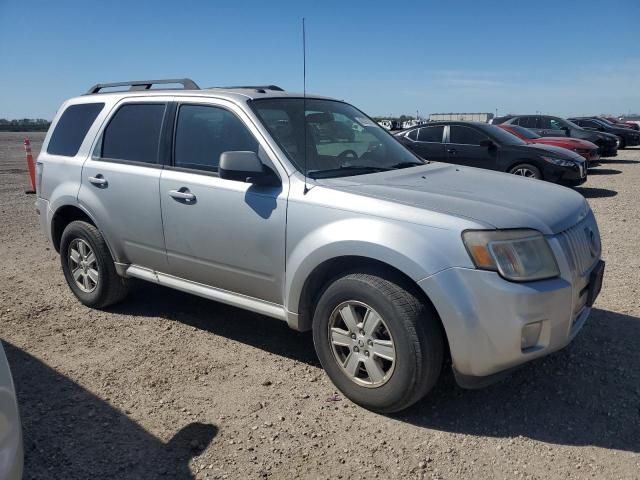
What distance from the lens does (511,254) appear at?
281 centimetres

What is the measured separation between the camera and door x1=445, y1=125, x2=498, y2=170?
11.3 metres

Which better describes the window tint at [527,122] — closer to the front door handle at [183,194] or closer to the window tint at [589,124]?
the window tint at [589,124]

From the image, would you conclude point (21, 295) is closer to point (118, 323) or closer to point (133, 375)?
point (118, 323)

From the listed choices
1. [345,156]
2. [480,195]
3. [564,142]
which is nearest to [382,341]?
[480,195]

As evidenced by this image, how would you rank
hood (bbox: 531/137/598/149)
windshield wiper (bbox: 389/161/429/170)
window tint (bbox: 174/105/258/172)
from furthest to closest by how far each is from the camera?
hood (bbox: 531/137/598/149) → windshield wiper (bbox: 389/161/429/170) → window tint (bbox: 174/105/258/172)

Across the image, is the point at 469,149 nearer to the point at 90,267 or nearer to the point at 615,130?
the point at 90,267

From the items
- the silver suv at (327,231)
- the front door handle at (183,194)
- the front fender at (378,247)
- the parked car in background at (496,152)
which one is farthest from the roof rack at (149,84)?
the parked car in background at (496,152)

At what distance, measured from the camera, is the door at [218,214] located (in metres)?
3.52

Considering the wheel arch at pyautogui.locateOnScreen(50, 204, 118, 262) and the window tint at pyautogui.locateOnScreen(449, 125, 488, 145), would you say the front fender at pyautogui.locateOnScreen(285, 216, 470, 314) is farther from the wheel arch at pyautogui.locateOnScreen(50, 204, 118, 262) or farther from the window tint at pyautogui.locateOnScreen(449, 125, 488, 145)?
the window tint at pyautogui.locateOnScreen(449, 125, 488, 145)

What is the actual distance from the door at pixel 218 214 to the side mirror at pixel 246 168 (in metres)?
0.06

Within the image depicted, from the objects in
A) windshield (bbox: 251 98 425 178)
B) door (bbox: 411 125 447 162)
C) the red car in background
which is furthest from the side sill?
the red car in background

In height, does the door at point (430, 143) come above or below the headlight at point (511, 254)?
below

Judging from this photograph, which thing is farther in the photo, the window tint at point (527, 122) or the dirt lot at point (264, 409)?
the window tint at point (527, 122)

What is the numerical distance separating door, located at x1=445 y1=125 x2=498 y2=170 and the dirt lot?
6.81 metres
